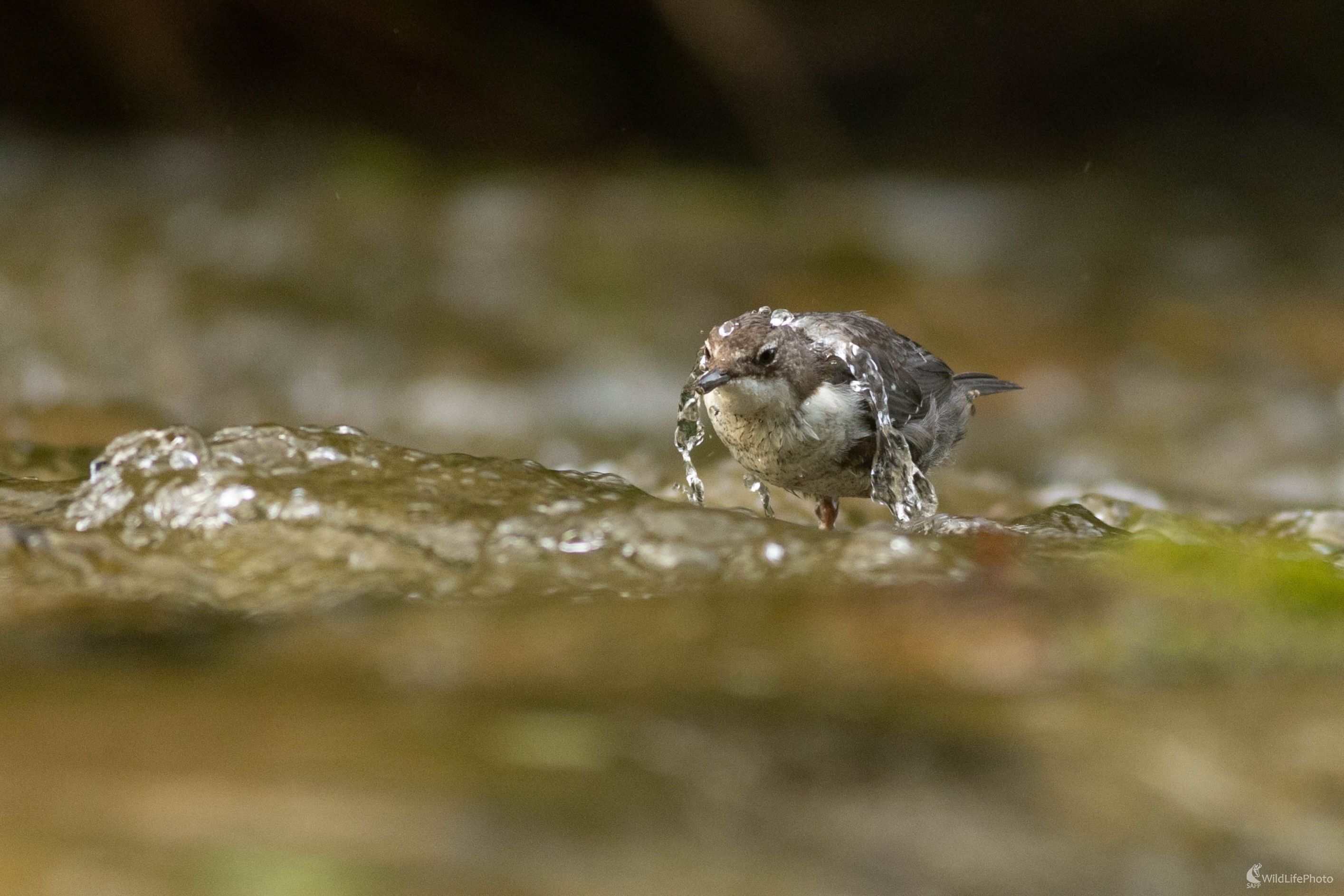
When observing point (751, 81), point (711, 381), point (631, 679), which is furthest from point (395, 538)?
point (751, 81)

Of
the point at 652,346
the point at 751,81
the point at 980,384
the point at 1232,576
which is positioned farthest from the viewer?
the point at 751,81

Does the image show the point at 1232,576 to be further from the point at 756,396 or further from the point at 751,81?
the point at 751,81

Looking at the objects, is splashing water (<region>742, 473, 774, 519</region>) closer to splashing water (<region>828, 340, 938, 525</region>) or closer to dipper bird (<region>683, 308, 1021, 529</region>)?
dipper bird (<region>683, 308, 1021, 529</region>)

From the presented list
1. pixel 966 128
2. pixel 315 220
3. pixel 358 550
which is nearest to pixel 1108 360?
pixel 966 128

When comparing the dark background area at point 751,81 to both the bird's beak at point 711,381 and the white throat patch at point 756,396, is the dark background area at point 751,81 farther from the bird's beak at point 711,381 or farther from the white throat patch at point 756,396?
the bird's beak at point 711,381

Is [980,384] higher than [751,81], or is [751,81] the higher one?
[751,81]

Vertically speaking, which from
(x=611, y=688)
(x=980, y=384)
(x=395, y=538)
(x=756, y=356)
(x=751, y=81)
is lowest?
(x=611, y=688)

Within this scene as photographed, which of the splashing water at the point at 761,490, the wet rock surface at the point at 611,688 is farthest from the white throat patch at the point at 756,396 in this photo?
the wet rock surface at the point at 611,688

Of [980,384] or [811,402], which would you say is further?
[980,384]
